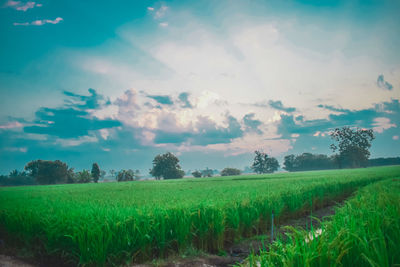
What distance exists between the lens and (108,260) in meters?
5.00

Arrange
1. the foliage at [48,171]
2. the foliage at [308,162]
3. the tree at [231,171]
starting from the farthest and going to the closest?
the tree at [231,171]
the foliage at [308,162]
the foliage at [48,171]

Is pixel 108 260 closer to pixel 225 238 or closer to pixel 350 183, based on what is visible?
pixel 225 238

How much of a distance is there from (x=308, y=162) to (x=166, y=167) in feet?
238

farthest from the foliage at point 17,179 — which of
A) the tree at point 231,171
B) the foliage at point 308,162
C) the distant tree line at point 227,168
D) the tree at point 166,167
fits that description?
the foliage at point 308,162

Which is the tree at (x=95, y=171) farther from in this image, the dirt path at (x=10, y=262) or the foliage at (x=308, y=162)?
the foliage at (x=308, y=162)

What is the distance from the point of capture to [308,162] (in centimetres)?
11831

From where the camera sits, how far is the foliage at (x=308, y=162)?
377ft

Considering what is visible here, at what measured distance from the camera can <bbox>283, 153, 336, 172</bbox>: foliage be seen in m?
115

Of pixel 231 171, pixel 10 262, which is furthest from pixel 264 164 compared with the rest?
pixel 10 262

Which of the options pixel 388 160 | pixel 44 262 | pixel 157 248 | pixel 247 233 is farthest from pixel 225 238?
pixel 388 160

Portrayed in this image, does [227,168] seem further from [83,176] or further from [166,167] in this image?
[83,176]

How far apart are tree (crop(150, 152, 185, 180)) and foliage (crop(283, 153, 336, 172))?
6337 centimetres

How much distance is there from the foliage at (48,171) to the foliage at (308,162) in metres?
106

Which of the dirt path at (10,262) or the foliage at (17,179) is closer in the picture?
the dirt path at (10,262)
